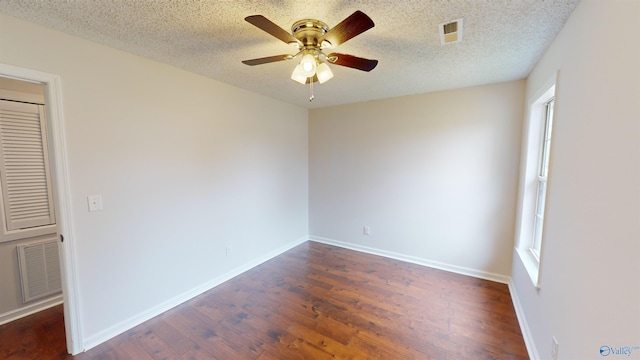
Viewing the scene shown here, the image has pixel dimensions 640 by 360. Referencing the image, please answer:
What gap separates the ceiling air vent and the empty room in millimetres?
16

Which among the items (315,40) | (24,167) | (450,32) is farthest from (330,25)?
(24,167)

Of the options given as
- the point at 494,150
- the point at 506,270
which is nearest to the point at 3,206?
the point at 494,150

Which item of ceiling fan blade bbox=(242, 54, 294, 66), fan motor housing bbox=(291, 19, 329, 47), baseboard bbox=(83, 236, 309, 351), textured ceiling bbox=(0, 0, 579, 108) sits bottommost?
baseboard bbox=(83, 236, 309, 351)

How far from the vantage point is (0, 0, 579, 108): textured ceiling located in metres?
1.42

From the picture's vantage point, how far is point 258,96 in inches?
131

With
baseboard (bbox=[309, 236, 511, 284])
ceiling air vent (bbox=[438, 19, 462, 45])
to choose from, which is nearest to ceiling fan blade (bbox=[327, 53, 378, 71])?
ceiling air vent (bbox=[438, 19, 462, 45])

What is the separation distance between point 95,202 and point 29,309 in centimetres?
149

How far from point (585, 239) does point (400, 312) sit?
163 cm

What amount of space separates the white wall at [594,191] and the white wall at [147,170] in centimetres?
296

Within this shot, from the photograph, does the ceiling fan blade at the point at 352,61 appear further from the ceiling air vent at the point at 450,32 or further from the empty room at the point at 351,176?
the ceiling air vent at the point at 450,32

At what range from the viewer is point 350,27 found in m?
1.26

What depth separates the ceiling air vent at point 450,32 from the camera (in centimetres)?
158

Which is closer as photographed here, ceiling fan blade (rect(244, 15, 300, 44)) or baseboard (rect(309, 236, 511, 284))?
ceiling fan blade (rect(244, 15, 300, 44))

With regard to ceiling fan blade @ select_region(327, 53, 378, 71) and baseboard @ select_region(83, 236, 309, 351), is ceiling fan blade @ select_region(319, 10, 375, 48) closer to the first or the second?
ceiling fan blade @ select_region(327, 53, 378, 71)
